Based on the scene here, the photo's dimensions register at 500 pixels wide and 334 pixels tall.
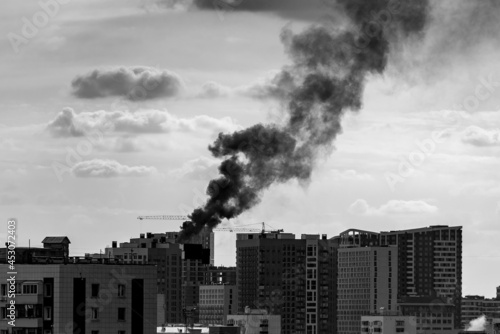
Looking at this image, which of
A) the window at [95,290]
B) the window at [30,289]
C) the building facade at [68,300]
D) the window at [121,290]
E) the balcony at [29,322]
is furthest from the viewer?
the window at [121,290]

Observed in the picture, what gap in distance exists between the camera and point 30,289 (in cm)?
Result: 11238

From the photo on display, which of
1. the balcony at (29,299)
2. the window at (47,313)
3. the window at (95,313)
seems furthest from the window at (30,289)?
the window at (95,313)

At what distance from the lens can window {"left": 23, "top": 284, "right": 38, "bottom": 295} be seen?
11225 centimetres

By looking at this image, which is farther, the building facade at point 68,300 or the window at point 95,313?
the window at point 95,313

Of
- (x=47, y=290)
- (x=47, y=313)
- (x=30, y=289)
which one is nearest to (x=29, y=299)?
(x=30, y=289)

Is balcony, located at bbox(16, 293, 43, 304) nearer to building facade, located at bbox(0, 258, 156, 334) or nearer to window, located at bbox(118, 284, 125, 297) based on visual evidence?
building facade, located at bbox(0, 258, 156, 334)

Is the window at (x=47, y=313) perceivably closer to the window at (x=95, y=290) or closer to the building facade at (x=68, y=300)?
the building facade at (x=68, y=300)

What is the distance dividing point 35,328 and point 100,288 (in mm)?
5906

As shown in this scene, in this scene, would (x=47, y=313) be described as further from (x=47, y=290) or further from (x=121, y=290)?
(x=121, y=290)

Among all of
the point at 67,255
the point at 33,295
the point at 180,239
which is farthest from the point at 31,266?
the point at 180,239

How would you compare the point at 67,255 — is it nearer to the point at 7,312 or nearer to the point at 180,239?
the point at 7,312

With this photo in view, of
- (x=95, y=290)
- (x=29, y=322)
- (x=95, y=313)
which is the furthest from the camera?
(x=95, y=290)

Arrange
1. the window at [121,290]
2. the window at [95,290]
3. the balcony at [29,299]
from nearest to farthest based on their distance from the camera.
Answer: the balcony at [29,299] < the window at [95,290] < the window at [121,290]

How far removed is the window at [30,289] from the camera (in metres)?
112
